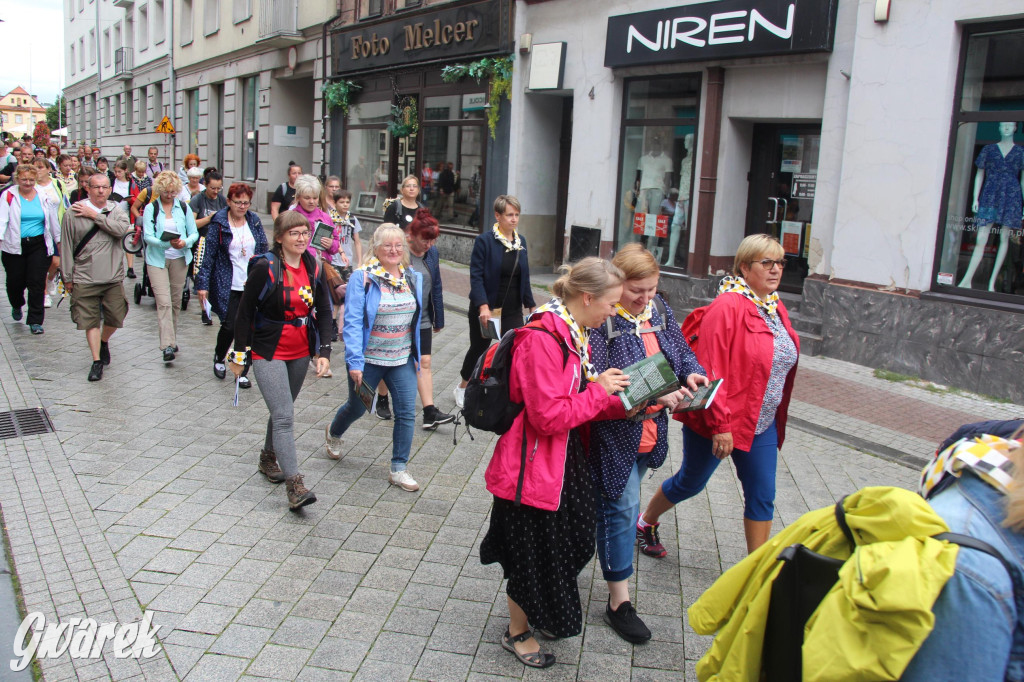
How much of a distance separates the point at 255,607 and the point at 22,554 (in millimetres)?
1351

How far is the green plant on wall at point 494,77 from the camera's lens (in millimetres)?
14961

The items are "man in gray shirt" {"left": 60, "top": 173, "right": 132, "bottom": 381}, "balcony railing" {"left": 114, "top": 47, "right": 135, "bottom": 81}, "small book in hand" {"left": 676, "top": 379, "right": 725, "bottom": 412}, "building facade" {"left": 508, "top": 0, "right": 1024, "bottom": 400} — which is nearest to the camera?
"small book in hand" {"left": 676, "top": 379, "right": 725, "bottom": 412}

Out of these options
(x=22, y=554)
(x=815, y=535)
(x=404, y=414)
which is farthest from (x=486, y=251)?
(x=815, y=535)

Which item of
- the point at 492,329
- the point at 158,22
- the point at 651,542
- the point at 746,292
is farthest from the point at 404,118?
the point at 158,22

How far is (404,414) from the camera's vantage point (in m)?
5.34

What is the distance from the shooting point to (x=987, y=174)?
28.1 feet

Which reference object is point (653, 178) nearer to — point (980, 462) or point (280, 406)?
point (280, 406)

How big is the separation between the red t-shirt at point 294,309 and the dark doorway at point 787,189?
747 centimetres

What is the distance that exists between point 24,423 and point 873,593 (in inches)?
248

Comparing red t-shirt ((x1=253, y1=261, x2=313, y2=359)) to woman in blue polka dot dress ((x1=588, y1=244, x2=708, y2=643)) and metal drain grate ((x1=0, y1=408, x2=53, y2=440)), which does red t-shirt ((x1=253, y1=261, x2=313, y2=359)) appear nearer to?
woman in blue polka dot dress ((x1=588, y1=244, x2=708, y2=643))

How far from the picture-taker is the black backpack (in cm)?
325

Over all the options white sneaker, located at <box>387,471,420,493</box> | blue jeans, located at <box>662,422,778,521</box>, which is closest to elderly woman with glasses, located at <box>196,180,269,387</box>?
white sneaker, located at <box>387,471,420,493</box>

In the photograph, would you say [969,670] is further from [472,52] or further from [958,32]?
[472,52]

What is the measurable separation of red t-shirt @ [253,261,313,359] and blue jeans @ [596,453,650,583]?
90.4 inches
